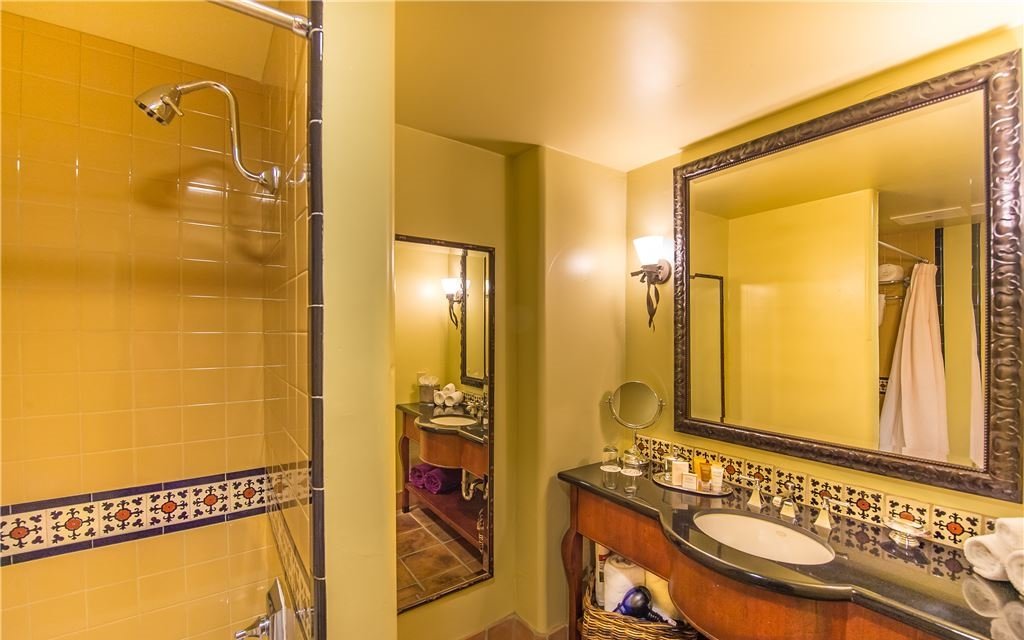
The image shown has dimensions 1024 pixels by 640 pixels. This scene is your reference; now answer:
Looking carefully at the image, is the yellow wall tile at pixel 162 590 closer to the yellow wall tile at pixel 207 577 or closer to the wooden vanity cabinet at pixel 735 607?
the yellow wall tile at pixel 207 577

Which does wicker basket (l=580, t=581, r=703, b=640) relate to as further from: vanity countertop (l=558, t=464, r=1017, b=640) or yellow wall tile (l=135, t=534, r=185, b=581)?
yellow wall tile (l=135, t=534, r=185, b=581)

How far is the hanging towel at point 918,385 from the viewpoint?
1192 millimetres

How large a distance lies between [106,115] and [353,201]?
1141 millimetres

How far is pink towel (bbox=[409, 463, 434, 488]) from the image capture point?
67.7 inches

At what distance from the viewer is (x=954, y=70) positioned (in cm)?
116

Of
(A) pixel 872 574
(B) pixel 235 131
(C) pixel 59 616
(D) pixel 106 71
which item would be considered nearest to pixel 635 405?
(A) pixel 872 574

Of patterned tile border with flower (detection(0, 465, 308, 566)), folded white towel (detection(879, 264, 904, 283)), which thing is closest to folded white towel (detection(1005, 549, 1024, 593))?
folded white towel (detection(879, 264, 904, 283))

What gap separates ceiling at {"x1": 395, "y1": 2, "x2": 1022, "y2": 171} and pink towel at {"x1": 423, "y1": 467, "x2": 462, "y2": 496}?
1511mm

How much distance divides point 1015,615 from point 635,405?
4.13 feet

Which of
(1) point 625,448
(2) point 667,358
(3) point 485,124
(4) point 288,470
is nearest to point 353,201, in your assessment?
(4) point 288,470

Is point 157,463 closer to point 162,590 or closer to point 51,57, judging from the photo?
point 162,590

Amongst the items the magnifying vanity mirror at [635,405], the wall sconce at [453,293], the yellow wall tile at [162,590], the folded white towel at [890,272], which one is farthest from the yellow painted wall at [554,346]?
the yellow wall tile at [162,590]

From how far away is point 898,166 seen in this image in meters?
1.28

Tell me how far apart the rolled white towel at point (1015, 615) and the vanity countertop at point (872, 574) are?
3cm
